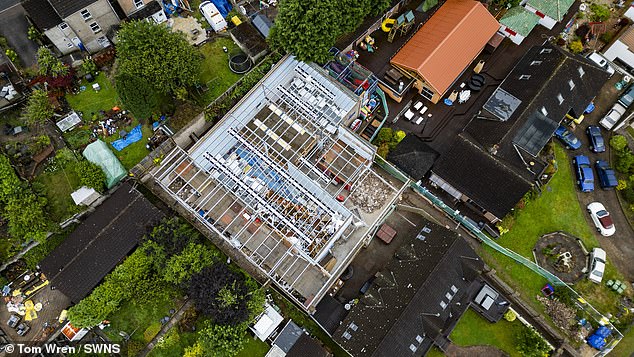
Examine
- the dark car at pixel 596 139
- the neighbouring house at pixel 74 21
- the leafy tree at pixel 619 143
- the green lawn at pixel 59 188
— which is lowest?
the leafy tree at pixel 619 143

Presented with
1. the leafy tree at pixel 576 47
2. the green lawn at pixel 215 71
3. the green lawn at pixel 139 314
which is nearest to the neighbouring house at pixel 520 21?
the leafy tree at pixel 576 47

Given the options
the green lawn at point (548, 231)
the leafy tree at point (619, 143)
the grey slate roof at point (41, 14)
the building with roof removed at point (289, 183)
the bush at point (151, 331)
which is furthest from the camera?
the leafy tree at point (619, 143)

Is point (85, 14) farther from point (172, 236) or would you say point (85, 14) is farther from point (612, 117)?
point (612, 117)

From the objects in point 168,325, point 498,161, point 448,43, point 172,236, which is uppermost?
point 448,43

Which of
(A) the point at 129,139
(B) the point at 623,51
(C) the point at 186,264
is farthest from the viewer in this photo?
(B) the point at 623,51

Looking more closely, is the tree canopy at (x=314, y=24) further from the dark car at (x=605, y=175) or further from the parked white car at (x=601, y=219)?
the parked white car at (x=601, y=219)

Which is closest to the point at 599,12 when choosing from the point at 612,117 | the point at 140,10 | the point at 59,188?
the point at 612,117

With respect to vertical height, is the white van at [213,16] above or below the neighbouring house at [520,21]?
above
